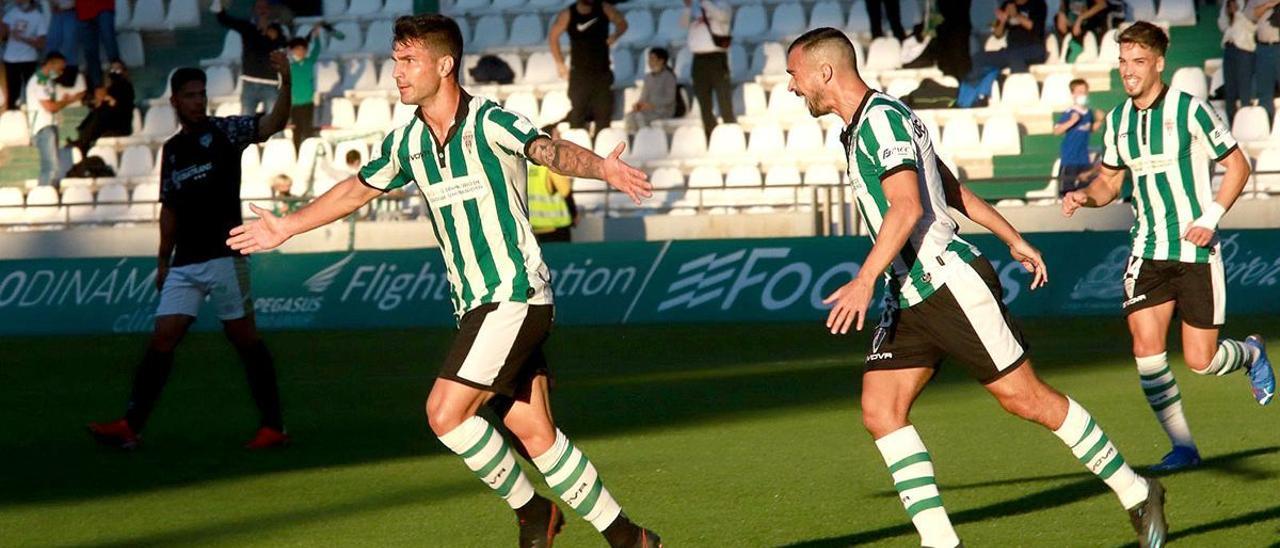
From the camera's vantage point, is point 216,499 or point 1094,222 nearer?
point 216,499

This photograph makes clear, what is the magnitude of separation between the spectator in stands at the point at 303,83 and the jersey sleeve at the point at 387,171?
17854 millimetres

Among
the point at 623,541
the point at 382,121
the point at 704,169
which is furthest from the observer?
the point at 382,121

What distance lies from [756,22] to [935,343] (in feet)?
68.1

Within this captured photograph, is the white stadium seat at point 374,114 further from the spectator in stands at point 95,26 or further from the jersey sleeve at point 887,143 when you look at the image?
the jersey sleeve at point 887,143

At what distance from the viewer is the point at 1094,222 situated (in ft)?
66.6

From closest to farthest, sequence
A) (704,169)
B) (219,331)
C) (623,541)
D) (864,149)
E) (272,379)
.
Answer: (864,149)
(623,541)
(272,379)
(219,331)
(704,169)

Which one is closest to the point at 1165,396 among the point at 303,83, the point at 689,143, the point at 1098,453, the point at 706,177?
the point at 1098,453

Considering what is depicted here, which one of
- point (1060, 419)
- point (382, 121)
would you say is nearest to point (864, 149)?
point (1060, 419)

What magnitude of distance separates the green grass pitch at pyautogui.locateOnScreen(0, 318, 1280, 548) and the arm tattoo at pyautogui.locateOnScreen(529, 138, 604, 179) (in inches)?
73.4

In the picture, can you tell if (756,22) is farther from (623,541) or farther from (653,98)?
(623,541)

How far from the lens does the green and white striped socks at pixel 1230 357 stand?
900 cm

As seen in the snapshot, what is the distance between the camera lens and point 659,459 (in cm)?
992

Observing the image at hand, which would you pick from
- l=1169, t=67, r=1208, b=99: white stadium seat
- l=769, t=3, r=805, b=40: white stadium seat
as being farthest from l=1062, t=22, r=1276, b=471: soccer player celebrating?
l=769, t=3, r=805, b=40: white stadium seat

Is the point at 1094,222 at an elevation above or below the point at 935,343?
below
